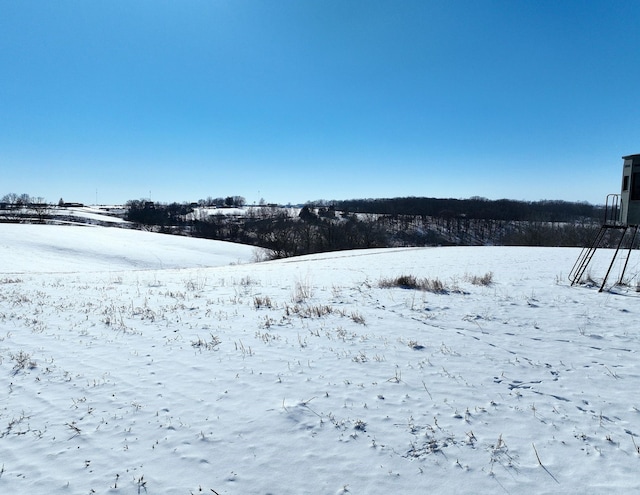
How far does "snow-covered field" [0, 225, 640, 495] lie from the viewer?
12.6 ft

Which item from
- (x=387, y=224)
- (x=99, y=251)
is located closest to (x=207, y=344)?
(x=99, y=251)

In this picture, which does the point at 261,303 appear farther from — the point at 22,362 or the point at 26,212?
the point at 26,212

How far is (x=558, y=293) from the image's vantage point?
40.5 ft

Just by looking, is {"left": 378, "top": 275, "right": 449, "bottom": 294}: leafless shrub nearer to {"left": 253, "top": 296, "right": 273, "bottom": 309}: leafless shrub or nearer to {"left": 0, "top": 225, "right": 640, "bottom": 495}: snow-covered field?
{"left": 0, "top": 225, "right": 640, "bottom": 495}: snow-covered field

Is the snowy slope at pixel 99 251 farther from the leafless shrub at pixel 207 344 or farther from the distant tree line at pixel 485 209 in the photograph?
the distant tree line at pixel 485 209

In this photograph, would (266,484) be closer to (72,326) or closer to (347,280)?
(72,326)

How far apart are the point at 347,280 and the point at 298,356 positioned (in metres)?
9.83

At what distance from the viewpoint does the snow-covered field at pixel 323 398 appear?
12.6 ft

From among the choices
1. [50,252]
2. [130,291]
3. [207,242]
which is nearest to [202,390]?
[130,291]

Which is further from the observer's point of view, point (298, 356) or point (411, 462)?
point (298, 356)

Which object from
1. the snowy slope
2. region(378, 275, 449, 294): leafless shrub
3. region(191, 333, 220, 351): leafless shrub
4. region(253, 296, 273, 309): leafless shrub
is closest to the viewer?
region(191, 333, 220, 351): leafless shrub

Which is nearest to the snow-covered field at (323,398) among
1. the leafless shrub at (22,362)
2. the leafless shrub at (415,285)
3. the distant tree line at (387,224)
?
the leafless shrub at (22,362)

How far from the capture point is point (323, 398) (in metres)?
5.42

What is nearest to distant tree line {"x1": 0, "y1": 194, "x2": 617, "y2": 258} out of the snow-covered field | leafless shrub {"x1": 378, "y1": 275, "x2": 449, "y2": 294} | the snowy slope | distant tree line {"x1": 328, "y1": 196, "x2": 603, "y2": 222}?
distant tree line {"x1": 328, "y1": 196, "x2": 603, "y2": 222}
